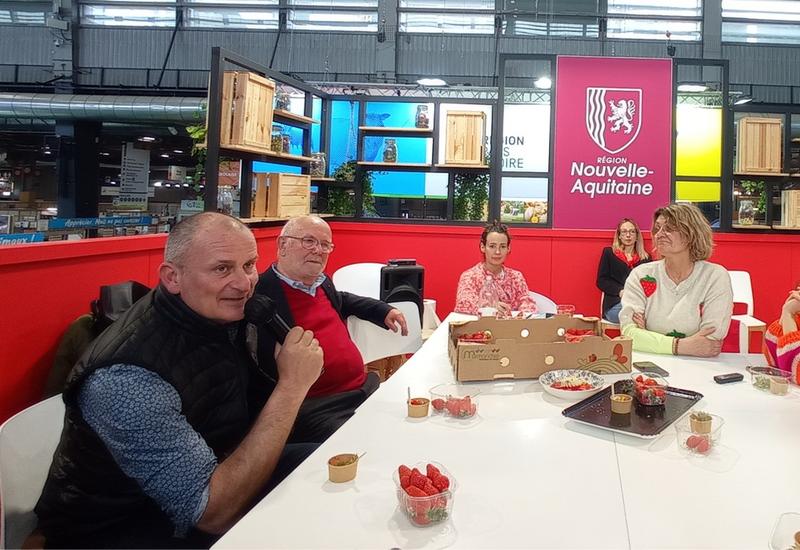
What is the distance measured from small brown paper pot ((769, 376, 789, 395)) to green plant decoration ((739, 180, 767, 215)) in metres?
5.86

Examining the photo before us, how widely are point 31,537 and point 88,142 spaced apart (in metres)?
11.4

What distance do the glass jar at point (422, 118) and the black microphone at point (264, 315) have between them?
5.30 m

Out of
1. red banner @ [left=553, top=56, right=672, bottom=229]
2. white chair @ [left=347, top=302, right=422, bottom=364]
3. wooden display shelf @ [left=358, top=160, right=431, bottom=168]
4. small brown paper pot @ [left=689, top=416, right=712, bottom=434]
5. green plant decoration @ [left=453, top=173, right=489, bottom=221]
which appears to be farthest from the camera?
green plant decoration @ [left=453, top=173, right=489, bottom=221]

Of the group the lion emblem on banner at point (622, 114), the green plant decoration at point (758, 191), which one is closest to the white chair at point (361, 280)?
the lion emblem on banner at point (622, 114)

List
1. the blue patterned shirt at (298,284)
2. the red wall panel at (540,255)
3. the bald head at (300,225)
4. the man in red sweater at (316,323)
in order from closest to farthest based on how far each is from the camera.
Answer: the man in red sweater at (316,323) < the blue patterned shirt at (298,284) < the bald head at (300,225) < the red wall panel at (540,255)

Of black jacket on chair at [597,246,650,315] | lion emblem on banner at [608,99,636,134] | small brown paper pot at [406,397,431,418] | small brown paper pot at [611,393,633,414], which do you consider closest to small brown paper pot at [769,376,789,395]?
small brown paper pot at [611,393,633,414]

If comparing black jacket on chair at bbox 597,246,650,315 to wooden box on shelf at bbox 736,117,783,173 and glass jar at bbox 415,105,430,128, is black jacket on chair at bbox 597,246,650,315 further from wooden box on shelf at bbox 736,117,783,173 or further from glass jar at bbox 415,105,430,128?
glass jar at bbox 415,105,430,128

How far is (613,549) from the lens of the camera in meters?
1.03

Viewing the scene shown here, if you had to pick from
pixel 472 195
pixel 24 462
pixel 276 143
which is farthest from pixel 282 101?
pixel 24 462

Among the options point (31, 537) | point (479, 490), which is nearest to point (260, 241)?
point (31, 537)

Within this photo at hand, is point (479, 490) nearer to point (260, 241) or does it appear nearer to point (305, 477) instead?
point (305, 477)

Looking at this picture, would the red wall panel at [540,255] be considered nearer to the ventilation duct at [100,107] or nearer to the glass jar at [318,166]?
the glass jar at [318,166]

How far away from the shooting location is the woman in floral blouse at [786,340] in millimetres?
2189

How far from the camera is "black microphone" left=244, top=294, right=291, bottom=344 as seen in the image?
1.59 meters
